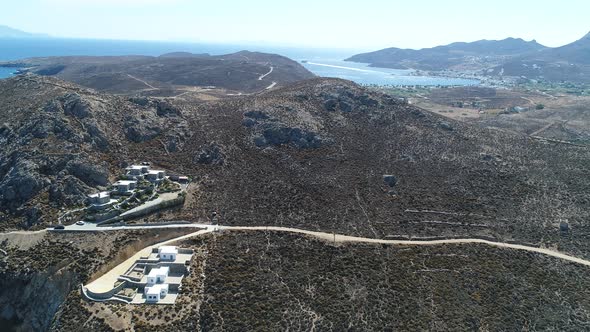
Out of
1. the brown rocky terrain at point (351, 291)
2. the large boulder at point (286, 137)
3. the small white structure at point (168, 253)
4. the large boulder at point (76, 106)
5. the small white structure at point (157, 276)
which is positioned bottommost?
the brown rocky terrain at point (351, 291)

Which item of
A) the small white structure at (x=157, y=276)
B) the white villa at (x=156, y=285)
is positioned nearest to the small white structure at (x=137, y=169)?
the white villa at (x=156, y=285)

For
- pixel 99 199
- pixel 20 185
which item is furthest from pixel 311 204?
pixel 20 185

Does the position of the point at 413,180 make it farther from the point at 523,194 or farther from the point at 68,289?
the point at 68,289

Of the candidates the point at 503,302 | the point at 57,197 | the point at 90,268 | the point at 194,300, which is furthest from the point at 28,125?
the point at 503,302

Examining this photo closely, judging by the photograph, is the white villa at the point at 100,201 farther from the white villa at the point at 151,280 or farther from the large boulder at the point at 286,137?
the large boulder at the point at 286,137

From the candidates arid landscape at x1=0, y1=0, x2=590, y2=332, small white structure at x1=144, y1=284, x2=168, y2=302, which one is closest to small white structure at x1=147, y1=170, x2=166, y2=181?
arid landscape at x1=0, y1=0, x2=590, y2=332

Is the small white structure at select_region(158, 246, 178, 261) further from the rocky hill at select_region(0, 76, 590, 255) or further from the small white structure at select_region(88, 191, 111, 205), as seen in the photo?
the small white structure at select_region(88, 191, 111, 205)

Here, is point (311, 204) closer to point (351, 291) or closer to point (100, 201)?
point (351, 291)
